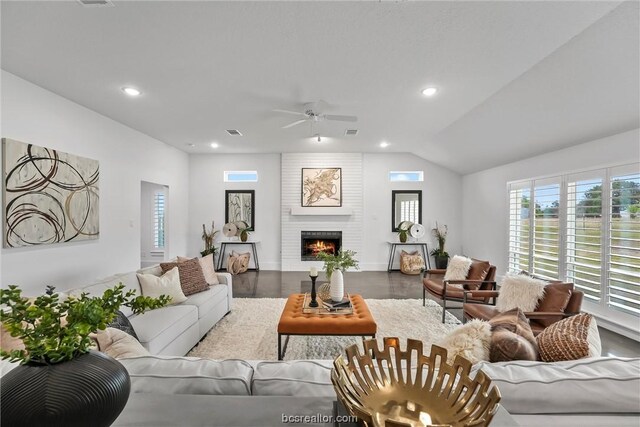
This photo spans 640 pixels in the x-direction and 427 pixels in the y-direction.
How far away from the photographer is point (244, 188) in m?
6.79

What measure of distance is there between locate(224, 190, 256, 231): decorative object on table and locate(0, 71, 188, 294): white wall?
1.55 m

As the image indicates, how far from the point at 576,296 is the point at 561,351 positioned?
1.60m

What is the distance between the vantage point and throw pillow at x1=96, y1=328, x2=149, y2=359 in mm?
1436

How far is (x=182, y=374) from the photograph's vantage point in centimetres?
108

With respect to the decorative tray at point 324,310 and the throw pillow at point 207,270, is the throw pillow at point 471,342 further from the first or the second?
the throw pillow at point 207,270

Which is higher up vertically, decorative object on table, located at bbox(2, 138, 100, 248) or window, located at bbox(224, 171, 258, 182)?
window, located at bbox(224, 171, 258, 182)

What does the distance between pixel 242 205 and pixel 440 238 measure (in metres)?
4.79

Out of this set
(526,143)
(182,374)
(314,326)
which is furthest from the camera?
(526,143)

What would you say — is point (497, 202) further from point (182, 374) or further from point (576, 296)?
point (182, 374)

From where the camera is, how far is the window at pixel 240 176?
6.80m

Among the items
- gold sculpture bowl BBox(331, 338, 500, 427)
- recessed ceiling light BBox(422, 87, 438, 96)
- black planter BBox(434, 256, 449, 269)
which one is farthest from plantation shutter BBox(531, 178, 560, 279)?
gold sculpture bowl BBox(331, 338, 500, 427)

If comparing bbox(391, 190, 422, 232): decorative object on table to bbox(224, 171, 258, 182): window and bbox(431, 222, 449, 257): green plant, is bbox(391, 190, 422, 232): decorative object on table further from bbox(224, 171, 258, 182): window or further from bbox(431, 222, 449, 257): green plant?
bbox(224, 171, 258, 182): window

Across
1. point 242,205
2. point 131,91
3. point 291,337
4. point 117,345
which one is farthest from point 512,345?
point 242,205

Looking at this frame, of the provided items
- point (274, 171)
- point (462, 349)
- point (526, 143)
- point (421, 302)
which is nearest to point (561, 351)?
point (462, 349)
